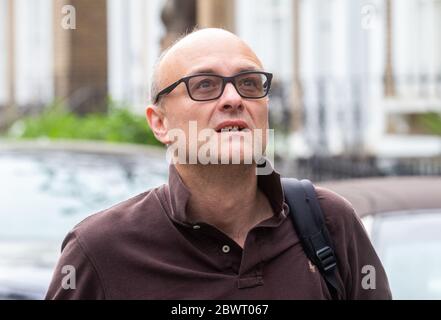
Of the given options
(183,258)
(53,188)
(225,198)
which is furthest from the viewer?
(53,188)

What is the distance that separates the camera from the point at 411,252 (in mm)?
4512

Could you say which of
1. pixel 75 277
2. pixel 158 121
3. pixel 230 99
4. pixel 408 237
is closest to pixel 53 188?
pixel 408 237

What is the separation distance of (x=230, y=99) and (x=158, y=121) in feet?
0.91

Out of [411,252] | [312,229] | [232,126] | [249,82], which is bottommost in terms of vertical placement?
[411,252]

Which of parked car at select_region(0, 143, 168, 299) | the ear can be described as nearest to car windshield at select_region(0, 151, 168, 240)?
parked car at select_region(0, 143, 168, 299)

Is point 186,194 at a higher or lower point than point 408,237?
higher

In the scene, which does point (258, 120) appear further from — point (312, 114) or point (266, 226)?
point (312, 114)

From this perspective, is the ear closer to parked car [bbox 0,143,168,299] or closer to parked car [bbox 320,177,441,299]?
Result: parked car [bbox 320,177,441,299]

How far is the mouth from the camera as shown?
8.36 feet

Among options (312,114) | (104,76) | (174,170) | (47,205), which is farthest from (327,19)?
(174,170)

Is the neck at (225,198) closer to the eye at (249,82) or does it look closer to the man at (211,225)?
the man at (211,225)

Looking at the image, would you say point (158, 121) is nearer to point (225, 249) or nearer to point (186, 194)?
point (186, 194)

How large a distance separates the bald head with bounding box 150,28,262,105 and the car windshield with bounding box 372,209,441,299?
200 centimetres

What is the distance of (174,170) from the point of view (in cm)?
271
